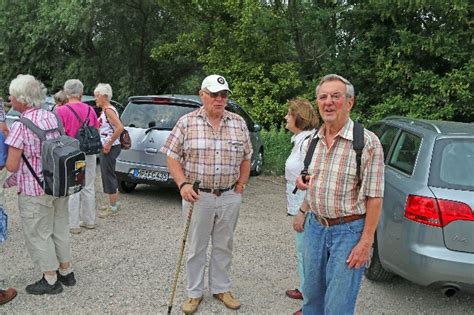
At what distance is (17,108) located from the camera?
396cm

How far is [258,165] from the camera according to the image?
10.2 metres

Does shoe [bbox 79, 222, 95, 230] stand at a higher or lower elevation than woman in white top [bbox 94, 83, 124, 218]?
lower

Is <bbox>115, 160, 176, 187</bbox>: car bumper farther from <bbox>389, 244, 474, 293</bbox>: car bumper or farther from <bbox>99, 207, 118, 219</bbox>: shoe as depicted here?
<bbox>389, 244, 474, 293</bbox>: car bumper

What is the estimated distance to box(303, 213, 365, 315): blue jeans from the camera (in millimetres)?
2688

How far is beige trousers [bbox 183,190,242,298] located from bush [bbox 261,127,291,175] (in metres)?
6.55

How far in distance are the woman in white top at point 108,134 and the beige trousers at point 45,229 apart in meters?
2.09

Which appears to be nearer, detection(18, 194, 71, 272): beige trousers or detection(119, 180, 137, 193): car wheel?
detection(18, 194, 71, 272): beige trousers

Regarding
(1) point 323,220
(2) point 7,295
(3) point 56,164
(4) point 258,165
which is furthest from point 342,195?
(4) point 258,165

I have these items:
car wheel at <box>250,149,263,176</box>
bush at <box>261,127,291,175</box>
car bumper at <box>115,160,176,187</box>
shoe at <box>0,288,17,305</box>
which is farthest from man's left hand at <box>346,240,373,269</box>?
bush at <box>261,127,291,175</box>

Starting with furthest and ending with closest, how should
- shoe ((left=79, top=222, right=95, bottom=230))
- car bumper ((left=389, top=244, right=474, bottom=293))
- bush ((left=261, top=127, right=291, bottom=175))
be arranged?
bush ((left=261, top=127, right=291, bottom=175))
shoe ((left=79, top=222, right=95, bottom=230))
car bumper ((left=389, top=244, right=474, bottom=293))

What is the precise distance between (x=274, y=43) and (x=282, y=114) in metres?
2.06

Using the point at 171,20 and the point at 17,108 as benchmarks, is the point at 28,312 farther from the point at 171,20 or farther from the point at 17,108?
Answer: the point at 171,20

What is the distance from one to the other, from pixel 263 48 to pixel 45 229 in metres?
9.71

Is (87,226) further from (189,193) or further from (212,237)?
(189,193)
